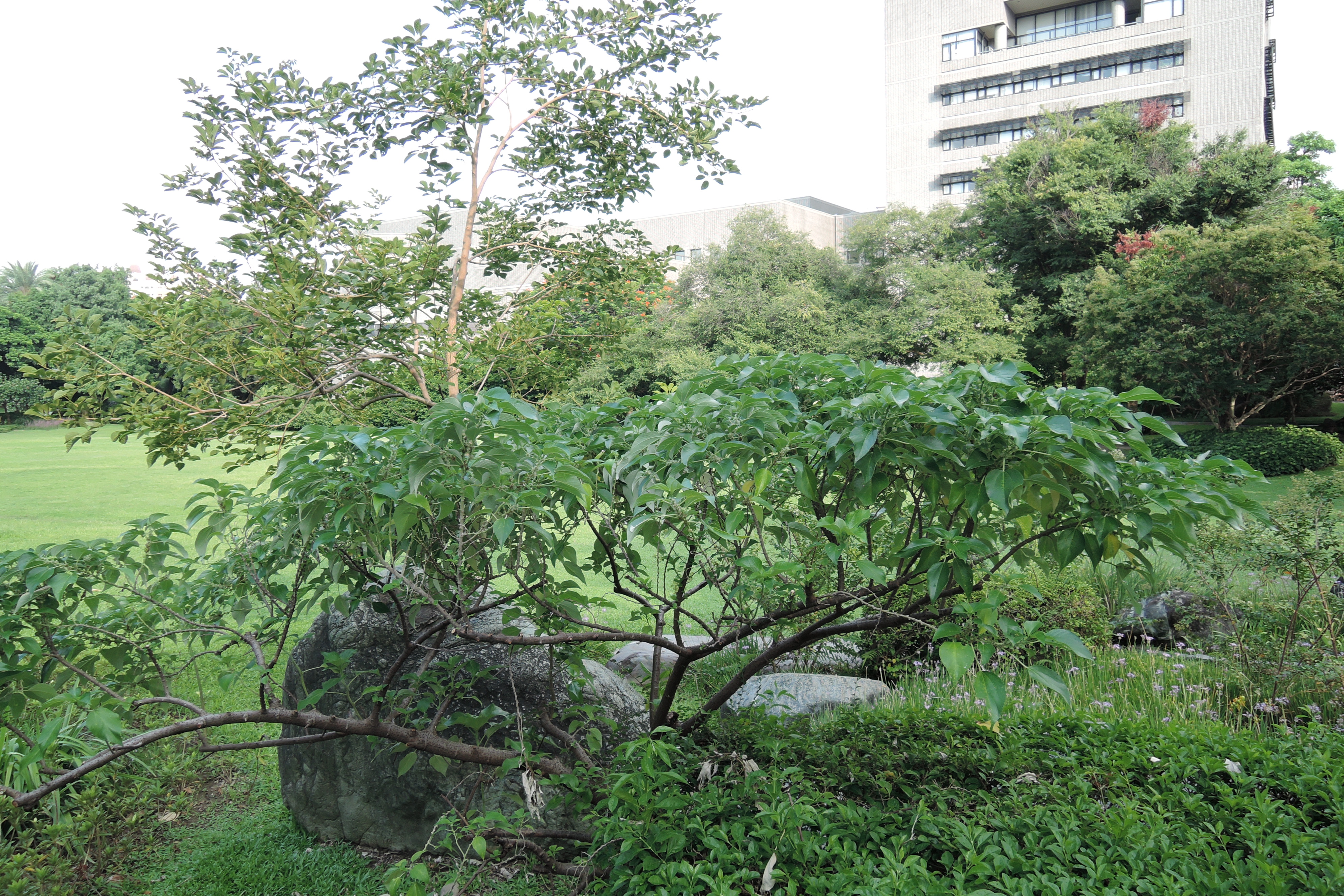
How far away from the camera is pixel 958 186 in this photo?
113 feet

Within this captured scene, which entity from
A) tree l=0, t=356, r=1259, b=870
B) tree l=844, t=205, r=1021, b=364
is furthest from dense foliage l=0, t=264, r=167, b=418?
tree l=0, t=356, r=1259, b=870

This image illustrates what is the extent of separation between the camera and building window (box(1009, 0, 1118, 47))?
108 ft

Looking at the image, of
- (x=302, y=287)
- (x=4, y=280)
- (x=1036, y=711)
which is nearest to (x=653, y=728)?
(x=1036, y=711)

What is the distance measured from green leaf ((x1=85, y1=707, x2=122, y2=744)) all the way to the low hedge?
47.8 feet

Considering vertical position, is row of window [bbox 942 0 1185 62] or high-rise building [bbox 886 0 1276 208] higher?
row of window [bbox 942 0 1185 62]

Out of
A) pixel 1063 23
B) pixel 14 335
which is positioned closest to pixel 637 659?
pixel 14 335

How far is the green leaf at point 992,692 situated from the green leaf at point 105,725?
1710 millimetres

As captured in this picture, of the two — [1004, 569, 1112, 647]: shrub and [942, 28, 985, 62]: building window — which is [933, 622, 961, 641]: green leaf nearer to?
[1004, 569, 1112, 647]: shrub

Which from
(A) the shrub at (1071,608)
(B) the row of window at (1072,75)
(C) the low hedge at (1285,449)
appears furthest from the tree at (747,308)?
(A) the shrub at (1071,608)

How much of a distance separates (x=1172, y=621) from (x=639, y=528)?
17.7 feet

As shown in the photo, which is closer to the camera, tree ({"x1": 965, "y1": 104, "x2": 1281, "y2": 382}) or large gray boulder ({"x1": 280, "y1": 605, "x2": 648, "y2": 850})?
large gray boulder ({"x1": 280, "y1": 605, "x2": 648, "y2": 850})

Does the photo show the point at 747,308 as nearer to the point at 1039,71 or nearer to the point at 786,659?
the point at 786,659

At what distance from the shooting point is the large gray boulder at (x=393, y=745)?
2.94m

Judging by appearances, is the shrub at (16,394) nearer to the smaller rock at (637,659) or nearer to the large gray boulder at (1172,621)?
the smaller rock at (637,659)
